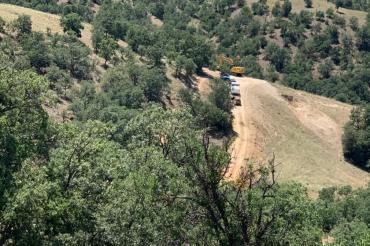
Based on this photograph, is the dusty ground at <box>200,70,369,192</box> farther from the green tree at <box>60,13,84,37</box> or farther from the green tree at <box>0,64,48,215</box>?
the green tree at <box>0,64,48,215</box>

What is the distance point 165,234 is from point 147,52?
81.6 meters

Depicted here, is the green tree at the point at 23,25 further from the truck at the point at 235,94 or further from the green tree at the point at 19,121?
the green tree at the point at 19,121

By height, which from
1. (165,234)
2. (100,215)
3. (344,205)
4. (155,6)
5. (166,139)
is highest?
(165,234)

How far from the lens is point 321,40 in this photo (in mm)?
168875

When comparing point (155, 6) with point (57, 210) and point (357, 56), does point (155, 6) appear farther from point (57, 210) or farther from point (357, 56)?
point (57, 210)

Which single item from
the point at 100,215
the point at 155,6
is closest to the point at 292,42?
the point at 155,6

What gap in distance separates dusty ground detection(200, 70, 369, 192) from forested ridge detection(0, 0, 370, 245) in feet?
13.0

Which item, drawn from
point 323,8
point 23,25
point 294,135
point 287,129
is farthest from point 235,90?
point 323,8

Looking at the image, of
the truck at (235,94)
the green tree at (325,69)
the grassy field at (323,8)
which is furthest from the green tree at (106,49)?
the grassy field at (323,8)

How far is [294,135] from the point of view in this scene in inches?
3802

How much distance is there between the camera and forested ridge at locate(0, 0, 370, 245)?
89.3 ft

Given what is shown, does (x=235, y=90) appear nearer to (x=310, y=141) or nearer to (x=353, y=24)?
(x=310, y=141)

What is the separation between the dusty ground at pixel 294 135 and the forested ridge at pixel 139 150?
3.96 metres

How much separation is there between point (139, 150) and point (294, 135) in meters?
59.4
